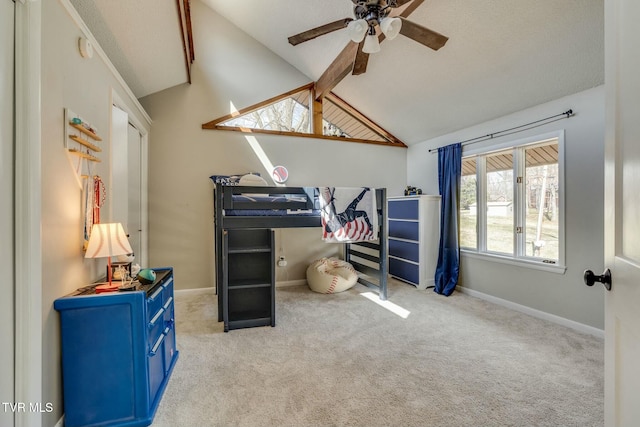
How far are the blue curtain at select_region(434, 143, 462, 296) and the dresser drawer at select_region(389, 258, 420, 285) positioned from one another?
10.5 inches

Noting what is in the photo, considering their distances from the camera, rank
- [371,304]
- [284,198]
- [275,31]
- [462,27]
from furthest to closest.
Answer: [275,31], [371,304], [284,198], [462,27]

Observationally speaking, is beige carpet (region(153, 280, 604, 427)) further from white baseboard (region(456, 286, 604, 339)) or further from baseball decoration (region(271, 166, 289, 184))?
baseball decoration (region(271, 166, 289, 184))

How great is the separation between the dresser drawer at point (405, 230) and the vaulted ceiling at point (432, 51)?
1.37 meters

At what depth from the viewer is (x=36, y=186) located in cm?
123

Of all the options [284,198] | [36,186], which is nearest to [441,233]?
[284,198]

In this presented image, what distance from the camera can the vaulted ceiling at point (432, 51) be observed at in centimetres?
217

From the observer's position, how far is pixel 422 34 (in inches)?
81.7

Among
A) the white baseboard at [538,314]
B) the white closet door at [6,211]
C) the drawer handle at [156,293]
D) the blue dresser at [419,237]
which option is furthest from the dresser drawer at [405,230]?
the white closet door at [6,211]

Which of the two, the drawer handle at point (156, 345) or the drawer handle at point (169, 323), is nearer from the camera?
the drawer handle at point (156, 345)

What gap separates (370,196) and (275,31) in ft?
7.90

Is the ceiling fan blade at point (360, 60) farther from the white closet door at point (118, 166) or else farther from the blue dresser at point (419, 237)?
the white closet door at point (118, 166)

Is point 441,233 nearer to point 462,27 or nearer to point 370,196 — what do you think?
point 370,196

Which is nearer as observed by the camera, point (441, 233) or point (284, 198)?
point (284, 198)

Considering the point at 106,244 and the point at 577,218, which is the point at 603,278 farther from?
the point at 577,218
